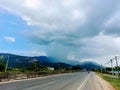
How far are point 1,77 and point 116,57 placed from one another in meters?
60.0

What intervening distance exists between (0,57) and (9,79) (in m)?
45.0

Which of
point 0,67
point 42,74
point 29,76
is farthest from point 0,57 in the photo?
point 29,76

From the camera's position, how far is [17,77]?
38.7m

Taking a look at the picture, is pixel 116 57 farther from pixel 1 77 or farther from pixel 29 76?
pixel 1 77

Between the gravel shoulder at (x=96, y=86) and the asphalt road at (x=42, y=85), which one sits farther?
the gravel shoulder at (x=96, y=86)

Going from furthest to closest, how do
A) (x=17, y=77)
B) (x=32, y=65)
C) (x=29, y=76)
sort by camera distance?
(x=32, y=65) → (x=29, y=76) → (x=17, y=77)

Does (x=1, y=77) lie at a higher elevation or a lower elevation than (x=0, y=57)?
lower

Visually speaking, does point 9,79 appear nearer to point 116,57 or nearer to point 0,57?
point 0,57

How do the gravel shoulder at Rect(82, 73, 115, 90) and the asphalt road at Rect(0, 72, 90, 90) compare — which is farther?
the gravel shoulder at Rect(82, 73, 115, 90)

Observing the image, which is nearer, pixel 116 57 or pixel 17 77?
pixel 17 77

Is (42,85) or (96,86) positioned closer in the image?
(42,85)

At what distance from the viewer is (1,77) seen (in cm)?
3178

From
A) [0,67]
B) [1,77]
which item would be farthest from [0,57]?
[1,77]

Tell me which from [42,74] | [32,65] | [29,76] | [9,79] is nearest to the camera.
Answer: [9,79]
